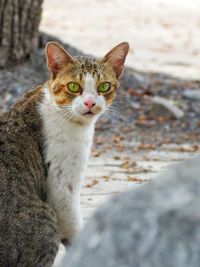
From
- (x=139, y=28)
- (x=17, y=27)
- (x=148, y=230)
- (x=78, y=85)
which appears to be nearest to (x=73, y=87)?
(x=78, y=85)

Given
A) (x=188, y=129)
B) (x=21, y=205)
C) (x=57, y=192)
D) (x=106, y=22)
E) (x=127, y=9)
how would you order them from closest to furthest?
1. (x=21, y=205)
2. (x=57, y=192)
3. (x=188, y=129)
4. (x=106, y=22)
5. (x=127, y=9)

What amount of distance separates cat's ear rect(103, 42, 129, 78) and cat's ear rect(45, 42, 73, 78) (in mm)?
291

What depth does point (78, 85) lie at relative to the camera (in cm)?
489

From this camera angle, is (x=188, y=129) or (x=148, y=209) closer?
(x=148, y=209)

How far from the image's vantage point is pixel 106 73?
5012 mm

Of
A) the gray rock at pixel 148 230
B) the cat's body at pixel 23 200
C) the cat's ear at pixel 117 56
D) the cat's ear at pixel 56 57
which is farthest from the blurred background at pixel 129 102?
the gray rock at pixel 148 230

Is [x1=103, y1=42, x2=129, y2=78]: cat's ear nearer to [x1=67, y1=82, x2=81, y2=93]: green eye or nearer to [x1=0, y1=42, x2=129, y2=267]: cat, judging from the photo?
[x1=0, y1=42, x2=129, y2=267]: cat

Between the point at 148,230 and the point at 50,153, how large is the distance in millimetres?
2814

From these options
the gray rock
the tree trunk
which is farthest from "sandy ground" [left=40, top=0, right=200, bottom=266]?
the gray rock

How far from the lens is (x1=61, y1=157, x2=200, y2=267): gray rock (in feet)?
6.27

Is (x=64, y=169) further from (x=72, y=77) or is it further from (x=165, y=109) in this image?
(x=165, y=109)

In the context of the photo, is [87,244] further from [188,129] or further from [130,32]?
[130,32]

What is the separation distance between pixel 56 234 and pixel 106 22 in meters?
12.0

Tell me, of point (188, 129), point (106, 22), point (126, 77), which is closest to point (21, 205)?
point (188, 129)
